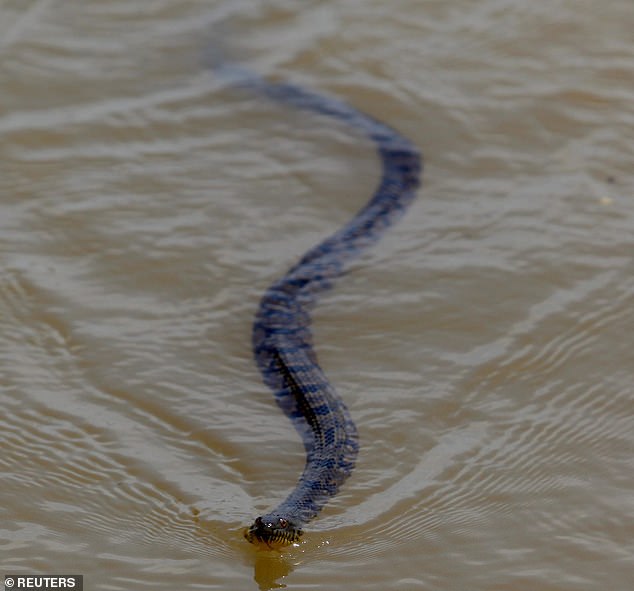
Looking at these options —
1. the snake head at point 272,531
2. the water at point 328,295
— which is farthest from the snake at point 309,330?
the water at point 328,295

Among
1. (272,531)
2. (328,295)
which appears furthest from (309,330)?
(272,531)

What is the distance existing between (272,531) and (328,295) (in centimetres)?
282

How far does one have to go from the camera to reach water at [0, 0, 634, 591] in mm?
6234

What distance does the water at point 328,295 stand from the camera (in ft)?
20.5

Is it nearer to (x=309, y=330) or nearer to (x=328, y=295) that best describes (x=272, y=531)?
(x=309, y=330)

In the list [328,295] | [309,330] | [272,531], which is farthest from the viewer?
[328,295]

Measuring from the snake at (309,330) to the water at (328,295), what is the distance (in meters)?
0.11

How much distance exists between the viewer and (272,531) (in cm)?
595

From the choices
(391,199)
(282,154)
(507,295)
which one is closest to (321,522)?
(507,295)

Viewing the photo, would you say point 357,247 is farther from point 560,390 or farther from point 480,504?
point 480,504

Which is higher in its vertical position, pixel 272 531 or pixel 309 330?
pixel 309 330

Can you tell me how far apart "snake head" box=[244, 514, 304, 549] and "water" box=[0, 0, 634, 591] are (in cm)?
10

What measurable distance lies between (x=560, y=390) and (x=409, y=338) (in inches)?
44.0

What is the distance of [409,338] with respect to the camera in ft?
26.0
